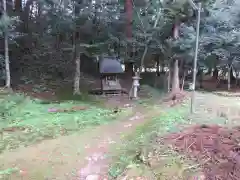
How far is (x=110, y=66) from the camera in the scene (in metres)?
12.9

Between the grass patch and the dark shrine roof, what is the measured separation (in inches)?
280

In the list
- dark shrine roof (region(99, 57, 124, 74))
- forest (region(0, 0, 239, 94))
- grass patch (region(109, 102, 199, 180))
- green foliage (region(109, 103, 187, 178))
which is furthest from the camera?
dark shrine roof (region(99, 57, 124, 74))

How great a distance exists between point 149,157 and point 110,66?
9.15 m

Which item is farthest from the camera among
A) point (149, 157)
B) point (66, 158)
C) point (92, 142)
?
point (92, 142)

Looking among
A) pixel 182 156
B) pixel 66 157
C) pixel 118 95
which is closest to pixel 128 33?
pixel 118 95

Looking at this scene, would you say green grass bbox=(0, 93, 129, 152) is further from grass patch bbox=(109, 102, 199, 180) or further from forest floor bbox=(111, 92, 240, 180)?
forest floor bbox=(111, 92, 240, 180)

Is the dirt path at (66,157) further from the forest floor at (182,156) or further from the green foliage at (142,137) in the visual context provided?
the forest floor at (182,156)

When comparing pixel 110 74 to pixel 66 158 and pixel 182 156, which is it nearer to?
pixel 66 158

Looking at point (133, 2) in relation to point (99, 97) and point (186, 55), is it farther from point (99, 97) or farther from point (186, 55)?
point (99, 97)

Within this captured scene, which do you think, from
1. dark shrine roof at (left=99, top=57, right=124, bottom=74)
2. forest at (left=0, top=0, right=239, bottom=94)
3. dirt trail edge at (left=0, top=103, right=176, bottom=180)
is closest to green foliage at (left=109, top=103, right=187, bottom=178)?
dirt trail edge at (left=0, top=103, right=176, bottom=180)

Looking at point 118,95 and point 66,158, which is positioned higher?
point 118,95

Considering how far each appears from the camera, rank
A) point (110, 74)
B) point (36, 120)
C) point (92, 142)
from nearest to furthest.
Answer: point (92, 142) < point (36, 120) < point (110, 74)

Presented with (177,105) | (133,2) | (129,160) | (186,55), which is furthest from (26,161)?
(133,2)

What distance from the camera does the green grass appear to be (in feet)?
20.1
